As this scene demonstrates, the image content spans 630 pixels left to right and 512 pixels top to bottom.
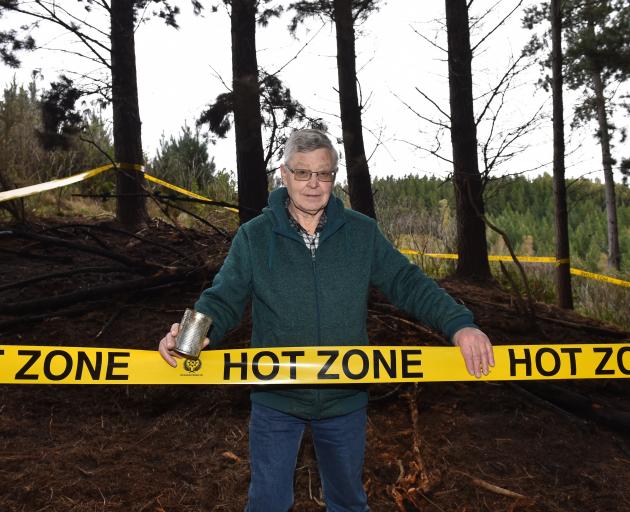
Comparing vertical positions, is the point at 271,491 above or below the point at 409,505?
above

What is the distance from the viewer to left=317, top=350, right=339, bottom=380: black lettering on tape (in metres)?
2.37

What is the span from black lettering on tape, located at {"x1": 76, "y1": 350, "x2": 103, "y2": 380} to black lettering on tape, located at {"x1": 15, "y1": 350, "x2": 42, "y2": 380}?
0.61 feet

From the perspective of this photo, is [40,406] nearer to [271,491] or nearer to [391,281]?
[271,491]

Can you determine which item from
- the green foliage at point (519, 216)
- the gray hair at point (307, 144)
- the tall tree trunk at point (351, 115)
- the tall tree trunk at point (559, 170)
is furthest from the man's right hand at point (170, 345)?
the green foliage at point (519, 216)

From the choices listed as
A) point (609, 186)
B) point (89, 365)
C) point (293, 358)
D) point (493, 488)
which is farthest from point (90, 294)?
point (609, 186)

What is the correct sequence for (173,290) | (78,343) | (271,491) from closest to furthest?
(271,491) → (78,343) → (173,290)

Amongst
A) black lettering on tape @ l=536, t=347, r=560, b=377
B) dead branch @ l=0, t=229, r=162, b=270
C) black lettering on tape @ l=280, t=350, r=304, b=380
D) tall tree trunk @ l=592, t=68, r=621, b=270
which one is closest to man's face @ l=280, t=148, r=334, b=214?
black lettering on tape @ l=280, t=350, r=304, b=380

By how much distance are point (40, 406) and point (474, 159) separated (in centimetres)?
665

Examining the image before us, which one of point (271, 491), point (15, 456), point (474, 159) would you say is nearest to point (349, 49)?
point (474, 159)

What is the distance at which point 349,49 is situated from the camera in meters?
8.50

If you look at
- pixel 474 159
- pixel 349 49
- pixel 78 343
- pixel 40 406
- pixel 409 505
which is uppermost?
pixel 349 49

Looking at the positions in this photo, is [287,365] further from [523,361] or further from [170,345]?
[523,361]

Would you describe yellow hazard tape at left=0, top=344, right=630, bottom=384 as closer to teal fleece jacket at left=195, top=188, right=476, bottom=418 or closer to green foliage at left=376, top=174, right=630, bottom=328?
teal fleece jacket at left=195, top=188, right=476, bottom=418

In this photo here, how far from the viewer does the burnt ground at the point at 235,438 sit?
10.7 ft
